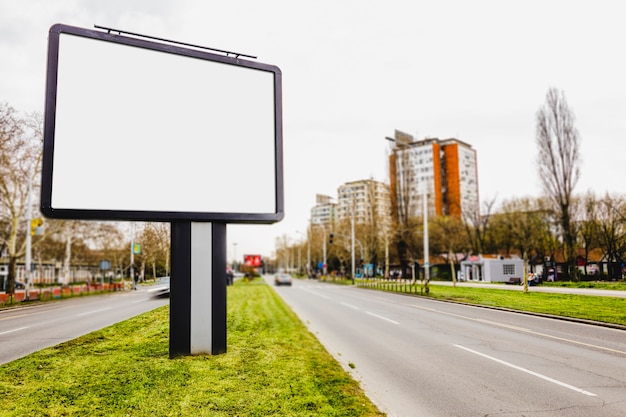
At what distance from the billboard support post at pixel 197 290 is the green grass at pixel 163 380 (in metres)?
0.32

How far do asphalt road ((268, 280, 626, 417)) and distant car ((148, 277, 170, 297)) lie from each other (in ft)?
13.4

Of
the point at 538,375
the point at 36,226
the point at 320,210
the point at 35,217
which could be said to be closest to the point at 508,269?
the point at 538,375

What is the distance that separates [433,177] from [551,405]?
11374 centimetres

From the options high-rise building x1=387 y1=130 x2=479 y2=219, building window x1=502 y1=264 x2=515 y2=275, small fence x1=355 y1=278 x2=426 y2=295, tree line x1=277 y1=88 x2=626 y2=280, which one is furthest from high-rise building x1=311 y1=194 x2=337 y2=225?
building window x1=502 y1=264 x2=515 y2=275

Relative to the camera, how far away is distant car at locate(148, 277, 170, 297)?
905 centimetres

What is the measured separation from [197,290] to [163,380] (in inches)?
76.1

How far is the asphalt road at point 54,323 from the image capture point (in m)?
9.07

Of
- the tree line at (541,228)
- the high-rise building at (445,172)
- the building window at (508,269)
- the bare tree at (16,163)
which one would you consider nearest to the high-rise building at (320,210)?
the high-rise building at (445,172)

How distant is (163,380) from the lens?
22.1 feet

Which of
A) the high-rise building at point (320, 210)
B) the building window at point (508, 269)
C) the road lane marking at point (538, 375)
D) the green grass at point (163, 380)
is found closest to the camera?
the green grass at point (163, 380)

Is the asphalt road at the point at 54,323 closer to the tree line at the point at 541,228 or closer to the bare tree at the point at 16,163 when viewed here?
the bare tree at the point at 16,163

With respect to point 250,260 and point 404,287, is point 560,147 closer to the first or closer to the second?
point 404,287

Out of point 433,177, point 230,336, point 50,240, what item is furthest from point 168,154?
point 433,177

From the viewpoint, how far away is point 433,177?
11538 centimetres
